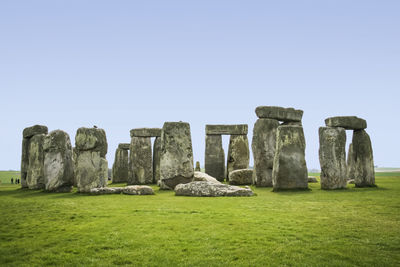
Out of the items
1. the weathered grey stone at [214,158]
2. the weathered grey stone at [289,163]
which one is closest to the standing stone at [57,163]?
the weathered grey stone at [289,163]

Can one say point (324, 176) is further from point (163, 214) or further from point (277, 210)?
point (163, 214)

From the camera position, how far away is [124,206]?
7.52 metres

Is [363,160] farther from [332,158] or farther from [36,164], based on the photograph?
[36,164]

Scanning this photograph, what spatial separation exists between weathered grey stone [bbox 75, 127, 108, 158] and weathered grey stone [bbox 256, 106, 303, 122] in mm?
6283

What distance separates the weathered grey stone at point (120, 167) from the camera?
65.7 ft

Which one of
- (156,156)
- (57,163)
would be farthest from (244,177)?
(57,163)

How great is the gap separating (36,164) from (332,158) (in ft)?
37.1

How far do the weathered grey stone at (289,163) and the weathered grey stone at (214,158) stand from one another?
26.9 ft

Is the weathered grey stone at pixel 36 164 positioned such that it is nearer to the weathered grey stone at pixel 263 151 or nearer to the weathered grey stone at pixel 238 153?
the weathered grey stone at pixel 263 151

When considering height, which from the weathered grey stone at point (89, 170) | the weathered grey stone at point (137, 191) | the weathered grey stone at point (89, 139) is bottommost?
the weathered grey stone at point (137, 191)

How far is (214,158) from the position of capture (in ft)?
63.5

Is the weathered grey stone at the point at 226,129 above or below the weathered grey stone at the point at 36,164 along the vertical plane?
above

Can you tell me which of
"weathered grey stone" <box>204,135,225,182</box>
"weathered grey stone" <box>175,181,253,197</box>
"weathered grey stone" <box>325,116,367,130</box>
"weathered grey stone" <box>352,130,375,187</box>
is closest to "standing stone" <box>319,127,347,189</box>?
"weathered grey stone" <box>325,116,367,130</box>

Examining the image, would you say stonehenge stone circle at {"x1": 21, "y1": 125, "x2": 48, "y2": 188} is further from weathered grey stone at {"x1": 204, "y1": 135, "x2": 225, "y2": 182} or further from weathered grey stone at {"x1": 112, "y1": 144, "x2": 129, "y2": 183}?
weathered grey stone at {"x1": 204, "y1": 135, "x2": 225, "y2": 182}
